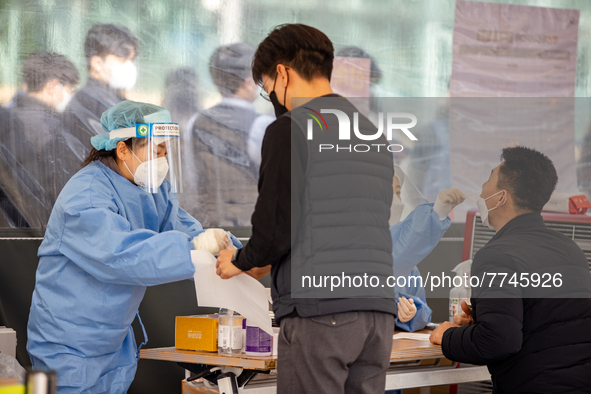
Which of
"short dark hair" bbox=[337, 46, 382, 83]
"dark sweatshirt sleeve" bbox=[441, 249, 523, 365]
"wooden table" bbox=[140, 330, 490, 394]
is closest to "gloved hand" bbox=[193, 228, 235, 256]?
"wooden table" bbox=[140, 330, 490, 394]

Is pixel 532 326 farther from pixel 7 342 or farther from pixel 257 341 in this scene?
pixel 7 342

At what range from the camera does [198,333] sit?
219 cm

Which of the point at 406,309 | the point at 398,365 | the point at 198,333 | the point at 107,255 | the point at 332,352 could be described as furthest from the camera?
the point at 406,309

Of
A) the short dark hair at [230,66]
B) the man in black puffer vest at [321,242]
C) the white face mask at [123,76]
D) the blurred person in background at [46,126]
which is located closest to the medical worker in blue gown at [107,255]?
the man in black puffer vest at [321,242]

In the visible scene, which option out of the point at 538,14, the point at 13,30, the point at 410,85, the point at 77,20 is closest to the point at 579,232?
the point at 410,85

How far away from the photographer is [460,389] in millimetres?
3506

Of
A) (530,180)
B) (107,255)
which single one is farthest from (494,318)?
(107,255)

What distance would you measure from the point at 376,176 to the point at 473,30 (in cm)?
309

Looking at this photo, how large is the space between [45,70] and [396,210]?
2018 millimetres

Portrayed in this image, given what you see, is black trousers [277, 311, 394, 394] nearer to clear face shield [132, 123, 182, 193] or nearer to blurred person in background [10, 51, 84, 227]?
clear face shield [132, 123, 182, 193]

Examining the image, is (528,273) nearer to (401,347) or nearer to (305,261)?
(401,347)

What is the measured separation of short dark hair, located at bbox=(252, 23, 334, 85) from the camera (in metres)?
1.52

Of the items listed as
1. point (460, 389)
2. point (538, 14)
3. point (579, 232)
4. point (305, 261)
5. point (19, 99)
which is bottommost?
point (460, 389)

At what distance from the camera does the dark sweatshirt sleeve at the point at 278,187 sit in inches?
55.0
